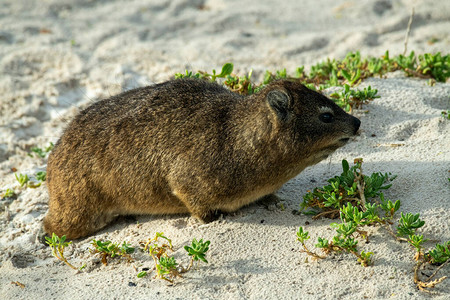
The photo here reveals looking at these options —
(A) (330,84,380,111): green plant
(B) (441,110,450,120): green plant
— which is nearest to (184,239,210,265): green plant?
(A) (330,84,380,111): green plant

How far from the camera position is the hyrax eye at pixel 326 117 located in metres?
4.27

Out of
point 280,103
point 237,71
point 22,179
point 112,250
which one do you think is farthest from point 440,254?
point 237,71

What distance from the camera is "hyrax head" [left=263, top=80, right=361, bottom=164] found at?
4223 millimetres

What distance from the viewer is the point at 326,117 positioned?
14.0ft

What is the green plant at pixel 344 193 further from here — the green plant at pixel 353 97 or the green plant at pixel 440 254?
the green plant at pixel 353 97

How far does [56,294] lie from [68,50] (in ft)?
16.1

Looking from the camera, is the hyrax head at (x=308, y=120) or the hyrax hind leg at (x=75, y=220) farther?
the hyrax hind leg at (x=75, y=220)

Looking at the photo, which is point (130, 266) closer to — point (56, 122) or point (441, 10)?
point (56, 122)

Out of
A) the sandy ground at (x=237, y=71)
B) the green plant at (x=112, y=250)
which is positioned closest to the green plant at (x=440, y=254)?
the sandy ground at (x=237, y=71)

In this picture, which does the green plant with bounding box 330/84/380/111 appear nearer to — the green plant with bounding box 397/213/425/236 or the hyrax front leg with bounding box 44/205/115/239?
the green plant with bounding box 397/213/425/236

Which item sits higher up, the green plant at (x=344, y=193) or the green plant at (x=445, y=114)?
the green plant at (x=445, y=114)

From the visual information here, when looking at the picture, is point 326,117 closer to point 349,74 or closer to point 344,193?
point 344,193

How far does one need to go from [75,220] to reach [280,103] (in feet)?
6.67

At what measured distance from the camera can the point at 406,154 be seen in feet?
15.9
